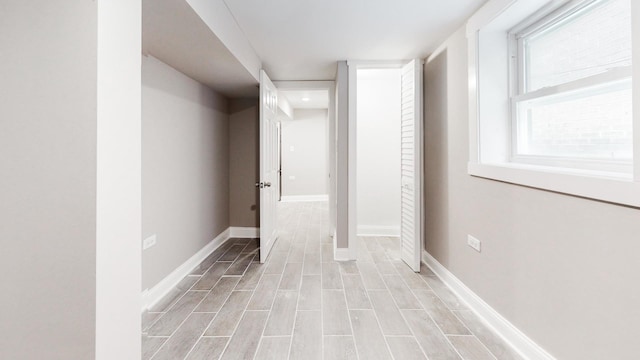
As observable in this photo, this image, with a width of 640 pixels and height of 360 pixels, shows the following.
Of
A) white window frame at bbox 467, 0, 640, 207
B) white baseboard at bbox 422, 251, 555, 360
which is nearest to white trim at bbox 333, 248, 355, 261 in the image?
white baseboard at bbox 422, 251, 555, 360

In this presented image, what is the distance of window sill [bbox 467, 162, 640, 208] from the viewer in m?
1.30

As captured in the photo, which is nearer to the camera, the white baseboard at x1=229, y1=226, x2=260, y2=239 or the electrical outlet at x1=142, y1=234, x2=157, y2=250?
the electrical outlet at x1=142, y1=234, x2=157, y2=250

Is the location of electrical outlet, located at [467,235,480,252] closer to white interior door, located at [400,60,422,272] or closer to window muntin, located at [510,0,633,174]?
window muntin, located at [510,0,633,174]

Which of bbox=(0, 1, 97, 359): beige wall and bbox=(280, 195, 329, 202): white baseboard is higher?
bbox=(0, 1, 97, 359): beige wall

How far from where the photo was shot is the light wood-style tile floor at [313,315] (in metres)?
1.98

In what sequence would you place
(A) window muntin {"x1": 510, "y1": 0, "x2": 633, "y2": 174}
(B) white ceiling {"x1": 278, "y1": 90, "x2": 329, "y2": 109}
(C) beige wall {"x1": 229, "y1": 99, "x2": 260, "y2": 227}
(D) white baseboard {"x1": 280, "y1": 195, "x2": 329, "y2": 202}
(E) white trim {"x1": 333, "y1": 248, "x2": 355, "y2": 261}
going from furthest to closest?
(D) white baseboard {"x1": 280, "y1": 195, "x2": 329, "y2": 202} < (B) white ceiling {"x1": 278, "y1": 90, "x2": 329, "y2": 109} < (C) beige wall {"x1": 229, "y1": 99, "x2": 260, "y2": 227} < (E) white trim {"x1": 333, "y1": 248, "x2": 355, "y2": 261} < (A) window muntin {"x1": 510, "y1": 0, "x2": 633, "y2": 174}

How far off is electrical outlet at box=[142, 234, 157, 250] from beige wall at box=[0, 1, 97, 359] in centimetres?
159

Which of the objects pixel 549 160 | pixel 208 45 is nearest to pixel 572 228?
pixel 549 160

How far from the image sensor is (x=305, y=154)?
8445mm

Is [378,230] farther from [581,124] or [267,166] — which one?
[581,124]

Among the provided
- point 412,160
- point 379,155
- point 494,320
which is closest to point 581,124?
point 494,320

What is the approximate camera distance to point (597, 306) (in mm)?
1452

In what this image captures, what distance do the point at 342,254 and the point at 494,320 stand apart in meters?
1.79

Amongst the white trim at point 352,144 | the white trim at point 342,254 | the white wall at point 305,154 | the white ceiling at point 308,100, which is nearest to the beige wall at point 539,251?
the white trim at point 352,144
